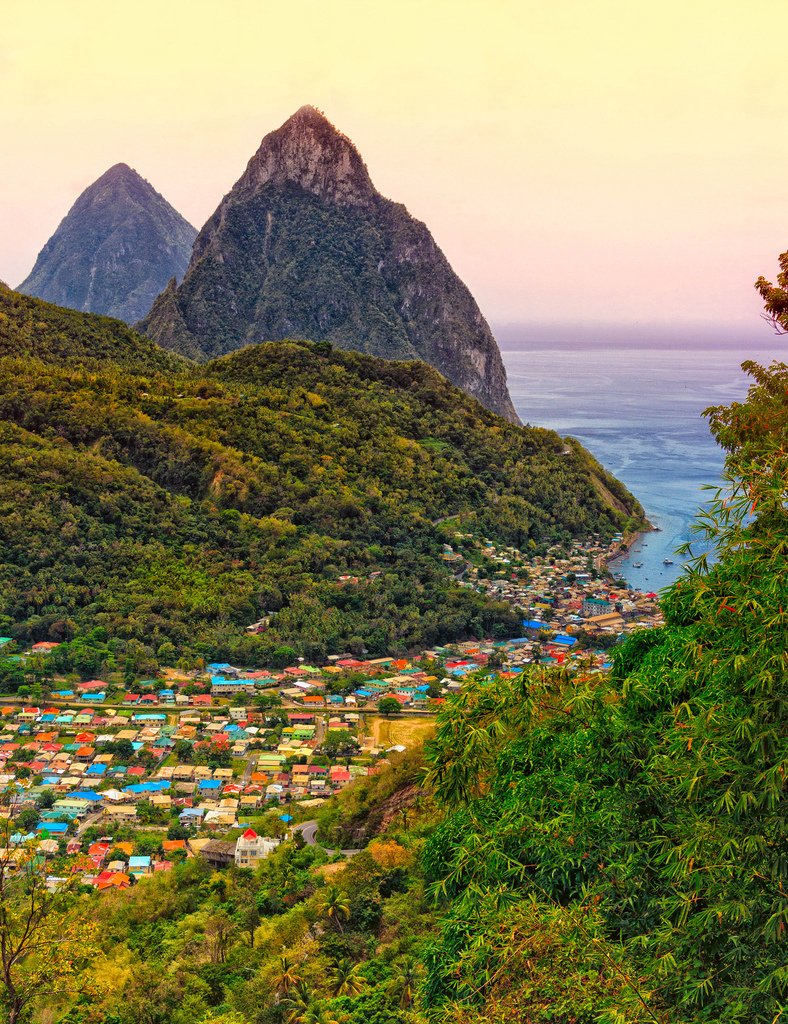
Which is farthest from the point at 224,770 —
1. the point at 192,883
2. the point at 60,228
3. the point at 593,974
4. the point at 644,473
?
the point at 60,228

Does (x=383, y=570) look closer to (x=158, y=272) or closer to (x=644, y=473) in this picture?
(x=644, y=473)

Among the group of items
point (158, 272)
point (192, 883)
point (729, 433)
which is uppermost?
point (158, 272)

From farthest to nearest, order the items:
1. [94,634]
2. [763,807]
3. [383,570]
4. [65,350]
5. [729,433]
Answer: [65,350] < [383,570] < [94,634] < [729,433] < [763,807]

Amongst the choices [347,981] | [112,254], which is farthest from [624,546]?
[112,254]

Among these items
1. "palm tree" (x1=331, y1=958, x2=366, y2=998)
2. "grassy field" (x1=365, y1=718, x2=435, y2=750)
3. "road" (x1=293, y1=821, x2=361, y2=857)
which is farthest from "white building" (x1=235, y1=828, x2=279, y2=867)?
"grassy field" (x1=365, y1=718, x2=435, y2=750)

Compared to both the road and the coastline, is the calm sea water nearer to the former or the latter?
the coastline
